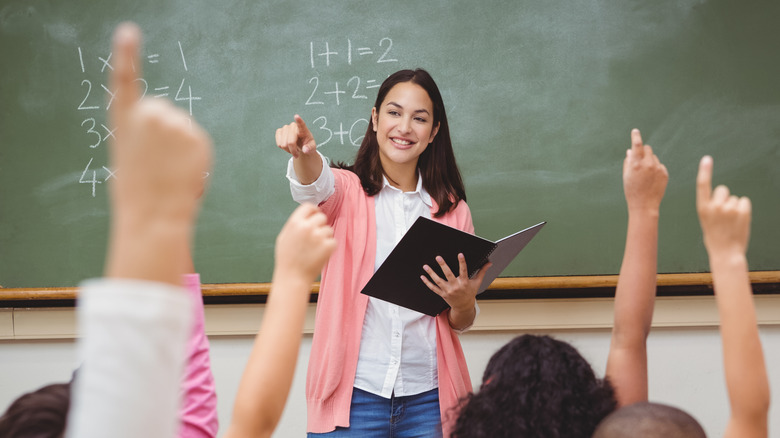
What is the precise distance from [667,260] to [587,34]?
29.3 inches

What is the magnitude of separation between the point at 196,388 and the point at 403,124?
94 centimetres

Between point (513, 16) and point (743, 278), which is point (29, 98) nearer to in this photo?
point (513, 16)

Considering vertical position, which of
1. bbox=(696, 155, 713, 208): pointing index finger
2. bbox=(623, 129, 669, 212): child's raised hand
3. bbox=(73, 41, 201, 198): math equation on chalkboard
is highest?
bbox=(73, 41, 201, 198): math equation on chalkboard

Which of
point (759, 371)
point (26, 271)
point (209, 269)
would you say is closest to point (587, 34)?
point (209, 269)

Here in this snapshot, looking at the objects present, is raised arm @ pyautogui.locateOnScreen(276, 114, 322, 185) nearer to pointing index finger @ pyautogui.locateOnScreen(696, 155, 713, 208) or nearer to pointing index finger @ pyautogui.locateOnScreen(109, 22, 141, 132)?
pointing index finger @ pyautogui.locateOnScreen(696, 155, 713, 208)

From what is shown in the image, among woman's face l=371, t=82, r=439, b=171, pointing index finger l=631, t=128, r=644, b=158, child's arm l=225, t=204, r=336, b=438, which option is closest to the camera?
child's arm l=225, t=204, r=336, b=438

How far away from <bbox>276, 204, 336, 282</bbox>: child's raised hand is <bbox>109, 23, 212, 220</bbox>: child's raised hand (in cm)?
29

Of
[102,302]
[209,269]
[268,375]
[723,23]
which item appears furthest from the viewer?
[209,269]

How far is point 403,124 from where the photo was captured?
5.80ft

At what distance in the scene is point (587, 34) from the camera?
7.21 ft

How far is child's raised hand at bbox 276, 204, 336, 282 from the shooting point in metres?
0.74

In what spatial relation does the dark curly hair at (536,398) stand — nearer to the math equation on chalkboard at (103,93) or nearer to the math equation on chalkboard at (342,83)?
the math equation on chalkboard at (342,83)

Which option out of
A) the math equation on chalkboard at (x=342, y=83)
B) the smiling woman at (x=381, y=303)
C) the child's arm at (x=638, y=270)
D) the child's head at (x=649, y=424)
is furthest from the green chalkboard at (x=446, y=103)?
the child's head at (x=649, y=424)

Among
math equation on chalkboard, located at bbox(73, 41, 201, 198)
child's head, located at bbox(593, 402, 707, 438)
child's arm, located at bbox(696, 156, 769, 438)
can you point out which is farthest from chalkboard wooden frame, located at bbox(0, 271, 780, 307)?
child's arm, located at bbox(696, 156, 769, 438)
